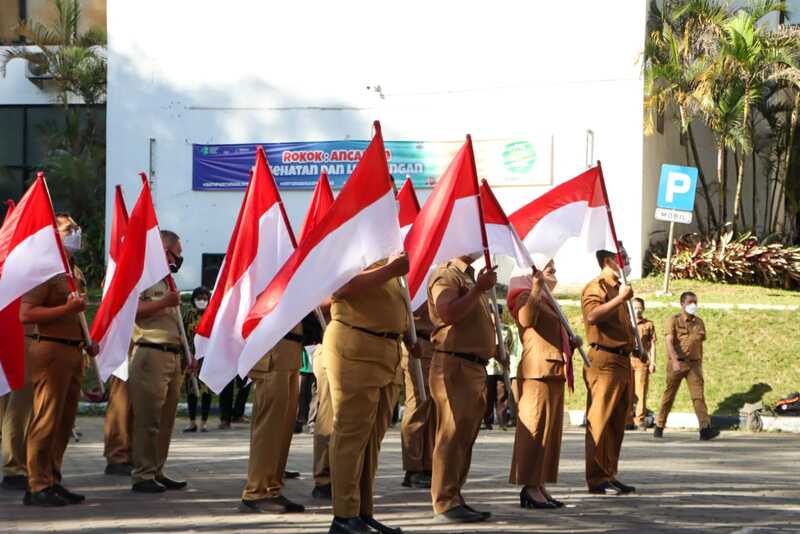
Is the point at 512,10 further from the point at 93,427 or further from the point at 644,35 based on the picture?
the point at 93,427

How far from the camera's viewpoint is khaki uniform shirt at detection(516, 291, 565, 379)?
1047 centimetres

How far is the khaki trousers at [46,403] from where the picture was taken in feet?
34.0

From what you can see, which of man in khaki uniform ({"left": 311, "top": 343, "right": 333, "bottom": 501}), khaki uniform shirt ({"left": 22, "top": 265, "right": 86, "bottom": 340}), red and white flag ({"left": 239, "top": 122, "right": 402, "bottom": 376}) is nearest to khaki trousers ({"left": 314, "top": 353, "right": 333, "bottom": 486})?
man in khaki uniform ({"left": 311, "top": 343, "right": 333, "bottom": 501})

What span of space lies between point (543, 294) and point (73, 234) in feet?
12.3

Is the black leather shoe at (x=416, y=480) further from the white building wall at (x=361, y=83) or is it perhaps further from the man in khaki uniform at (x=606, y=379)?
the white building wall at (x=361, y=83)

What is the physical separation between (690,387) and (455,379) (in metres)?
9.72

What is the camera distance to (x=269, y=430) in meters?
10.0

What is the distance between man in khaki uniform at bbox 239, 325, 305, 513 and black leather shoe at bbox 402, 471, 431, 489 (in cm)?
180

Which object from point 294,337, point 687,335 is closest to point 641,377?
point 687,335

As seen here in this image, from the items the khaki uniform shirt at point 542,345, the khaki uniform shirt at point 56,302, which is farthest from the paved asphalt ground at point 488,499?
the khaki uniform shirt at point 56,302

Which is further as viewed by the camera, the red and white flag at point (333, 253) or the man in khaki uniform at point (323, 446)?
the man in khaki uniform at point (323, 446)

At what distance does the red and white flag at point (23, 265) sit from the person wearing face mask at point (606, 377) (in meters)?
4.19

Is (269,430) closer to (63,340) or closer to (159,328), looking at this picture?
(63,340)

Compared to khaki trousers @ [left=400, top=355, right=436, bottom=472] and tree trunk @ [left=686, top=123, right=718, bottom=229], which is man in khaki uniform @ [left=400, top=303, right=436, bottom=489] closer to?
khaki trousers @ [left=400, top=355, right=436, bottom=472]
